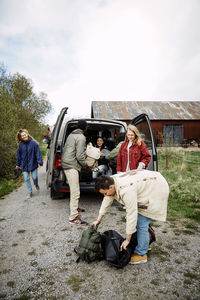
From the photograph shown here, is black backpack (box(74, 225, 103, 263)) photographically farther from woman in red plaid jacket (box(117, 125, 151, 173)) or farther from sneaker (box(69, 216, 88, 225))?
woman in red plaid jacket (box(117, 125, 151, 173))

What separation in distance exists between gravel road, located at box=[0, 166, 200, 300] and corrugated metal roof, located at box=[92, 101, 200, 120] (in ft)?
56.6

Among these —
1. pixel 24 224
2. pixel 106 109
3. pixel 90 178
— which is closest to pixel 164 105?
pixel 106 109

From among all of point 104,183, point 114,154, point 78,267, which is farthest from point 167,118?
point 78,267

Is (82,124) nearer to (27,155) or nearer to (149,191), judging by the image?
(149,191)

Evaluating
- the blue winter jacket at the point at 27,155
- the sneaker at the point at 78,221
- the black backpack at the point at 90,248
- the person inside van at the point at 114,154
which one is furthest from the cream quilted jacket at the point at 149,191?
the blue winter jacket at the point at 27,155

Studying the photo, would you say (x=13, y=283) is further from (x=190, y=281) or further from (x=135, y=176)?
(x=190, y=281)

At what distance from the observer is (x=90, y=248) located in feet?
7.53

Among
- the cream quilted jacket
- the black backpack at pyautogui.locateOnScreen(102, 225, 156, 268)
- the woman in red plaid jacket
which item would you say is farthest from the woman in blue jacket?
the cream quilted jacket

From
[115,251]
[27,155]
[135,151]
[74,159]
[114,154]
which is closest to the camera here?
[115,251]

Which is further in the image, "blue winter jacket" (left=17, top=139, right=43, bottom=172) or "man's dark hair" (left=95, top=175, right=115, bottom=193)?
"blue winter jacket" (left=17, top=139, right=43, bottom=172)

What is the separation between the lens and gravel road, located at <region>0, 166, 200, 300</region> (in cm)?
187

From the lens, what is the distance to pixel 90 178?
4395 millimetres

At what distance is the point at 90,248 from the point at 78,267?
10.4 inches

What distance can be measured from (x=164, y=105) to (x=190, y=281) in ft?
75.0
